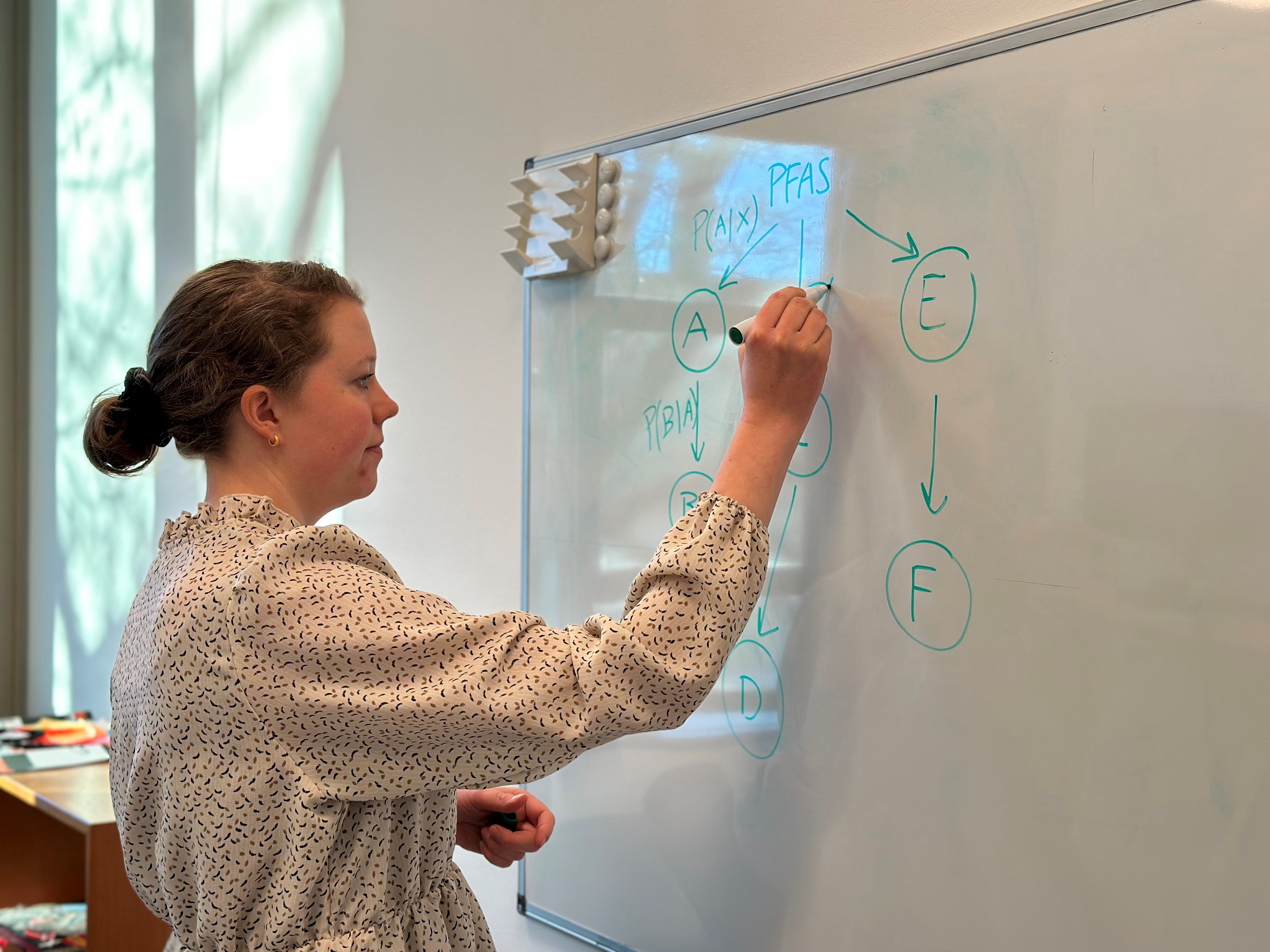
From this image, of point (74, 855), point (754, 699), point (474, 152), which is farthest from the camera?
point (74, 855)

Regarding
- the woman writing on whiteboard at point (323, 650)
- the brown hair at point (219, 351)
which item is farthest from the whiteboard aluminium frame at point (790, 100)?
the brown hair at point (219, 351)

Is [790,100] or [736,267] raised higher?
[790,100]

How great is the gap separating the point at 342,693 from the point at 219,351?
1.19ft

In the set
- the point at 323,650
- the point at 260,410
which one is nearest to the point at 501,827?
the point at 323,650

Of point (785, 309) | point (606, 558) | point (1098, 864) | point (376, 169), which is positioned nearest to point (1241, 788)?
point (1098, 864)

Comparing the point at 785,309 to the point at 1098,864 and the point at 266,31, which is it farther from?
A: the point at 266,31

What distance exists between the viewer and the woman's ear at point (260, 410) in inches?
40.4

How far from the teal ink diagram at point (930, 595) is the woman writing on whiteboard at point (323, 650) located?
6.6 inches

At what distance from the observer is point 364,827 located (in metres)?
1.01

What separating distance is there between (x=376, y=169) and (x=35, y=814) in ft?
5.39

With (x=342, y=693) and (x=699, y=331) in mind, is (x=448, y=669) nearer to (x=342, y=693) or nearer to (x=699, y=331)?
(x=342, y=693)

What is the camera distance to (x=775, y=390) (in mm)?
1075

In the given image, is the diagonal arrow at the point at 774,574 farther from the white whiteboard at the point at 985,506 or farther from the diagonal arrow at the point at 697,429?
the diagonal arrow at the point at 697,429

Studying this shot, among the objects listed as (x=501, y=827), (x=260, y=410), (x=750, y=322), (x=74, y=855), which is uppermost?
(x=750, y=322)
